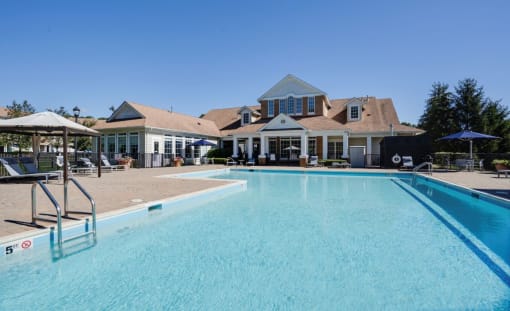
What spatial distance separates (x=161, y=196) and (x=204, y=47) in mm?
14506

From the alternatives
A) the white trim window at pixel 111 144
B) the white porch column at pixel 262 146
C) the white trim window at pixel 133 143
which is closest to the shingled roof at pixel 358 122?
the white porch column at pixel 262 146

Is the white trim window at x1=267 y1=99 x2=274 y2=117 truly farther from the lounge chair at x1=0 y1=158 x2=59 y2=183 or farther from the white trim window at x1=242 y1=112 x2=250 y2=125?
the lounge chair at x1=0 y1=158 x2=59 y2=183

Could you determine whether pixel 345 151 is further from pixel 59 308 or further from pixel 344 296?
pixel 59 308

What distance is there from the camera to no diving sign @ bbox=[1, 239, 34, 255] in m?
3.88

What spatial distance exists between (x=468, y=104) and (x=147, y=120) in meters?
38.1

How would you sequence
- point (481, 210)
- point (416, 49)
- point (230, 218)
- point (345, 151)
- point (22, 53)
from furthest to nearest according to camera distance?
1. point (345, 151)
2. point (416, 49)
3. point (22, 53)
4. point (481, 210)
5. point (230, 218)

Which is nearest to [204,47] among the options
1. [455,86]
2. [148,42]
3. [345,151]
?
[148,42]

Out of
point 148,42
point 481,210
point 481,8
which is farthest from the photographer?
point 148,42

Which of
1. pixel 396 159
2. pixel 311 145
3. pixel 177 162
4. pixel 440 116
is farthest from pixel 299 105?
pixel 440 116

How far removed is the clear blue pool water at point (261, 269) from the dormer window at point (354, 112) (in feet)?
62.8

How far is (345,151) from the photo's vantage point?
22.1 metres

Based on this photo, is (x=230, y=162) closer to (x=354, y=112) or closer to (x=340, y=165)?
(x=340, y=165)

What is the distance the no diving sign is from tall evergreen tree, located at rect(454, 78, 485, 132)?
41421 millimetres

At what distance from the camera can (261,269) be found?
3971 millimetres
